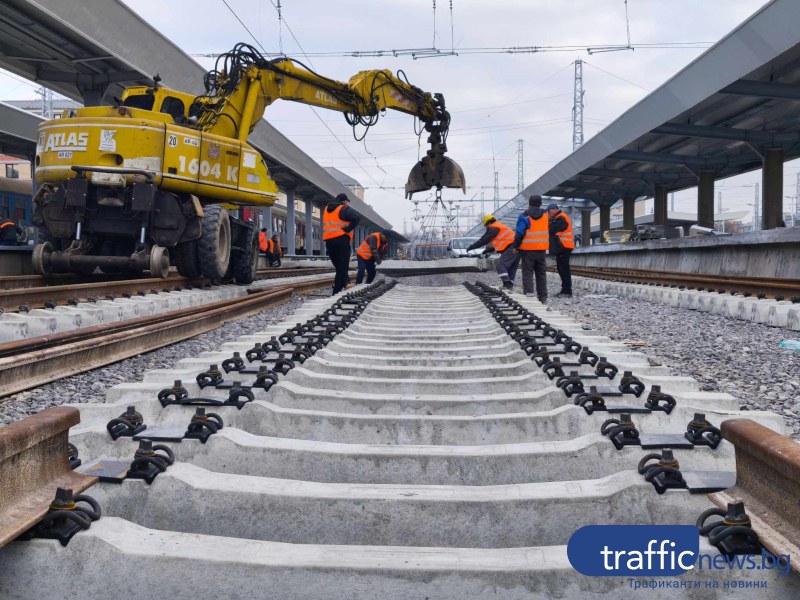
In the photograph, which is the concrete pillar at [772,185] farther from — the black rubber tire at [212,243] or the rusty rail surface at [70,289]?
the rusty rail surface at [70,289]

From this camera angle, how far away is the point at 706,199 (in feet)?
77.2

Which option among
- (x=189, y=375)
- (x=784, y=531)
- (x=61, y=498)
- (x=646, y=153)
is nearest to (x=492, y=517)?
(x=784, y=531)

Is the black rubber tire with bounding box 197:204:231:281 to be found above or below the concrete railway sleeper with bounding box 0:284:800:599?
above

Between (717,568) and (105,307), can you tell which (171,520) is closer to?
(717,568)

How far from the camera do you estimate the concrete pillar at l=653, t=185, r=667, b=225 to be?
29.0 meters

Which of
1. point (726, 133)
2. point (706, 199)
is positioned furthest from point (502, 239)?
point (706, 199)

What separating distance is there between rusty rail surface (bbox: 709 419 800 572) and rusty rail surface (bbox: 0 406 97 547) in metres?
1.70

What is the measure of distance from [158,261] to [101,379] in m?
4.65

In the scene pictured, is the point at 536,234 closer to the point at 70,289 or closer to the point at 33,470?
the point at 70,289

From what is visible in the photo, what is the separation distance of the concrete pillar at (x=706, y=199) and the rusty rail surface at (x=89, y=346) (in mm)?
20723

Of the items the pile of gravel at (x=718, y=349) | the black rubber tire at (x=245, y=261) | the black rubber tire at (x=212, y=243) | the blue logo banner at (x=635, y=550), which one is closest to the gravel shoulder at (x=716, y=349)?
the pile of gravel at (x=718, y=349)

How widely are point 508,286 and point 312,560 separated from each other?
9.08m

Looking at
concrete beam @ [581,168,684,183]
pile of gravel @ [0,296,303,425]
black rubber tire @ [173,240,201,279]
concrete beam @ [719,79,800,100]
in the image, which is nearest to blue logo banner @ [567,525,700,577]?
pile of gravel @ [0,296,303,425]

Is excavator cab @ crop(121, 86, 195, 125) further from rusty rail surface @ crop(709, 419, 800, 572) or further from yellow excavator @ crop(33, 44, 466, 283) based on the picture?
rusty rail surface @ crop(709, 419, 800, 572)
